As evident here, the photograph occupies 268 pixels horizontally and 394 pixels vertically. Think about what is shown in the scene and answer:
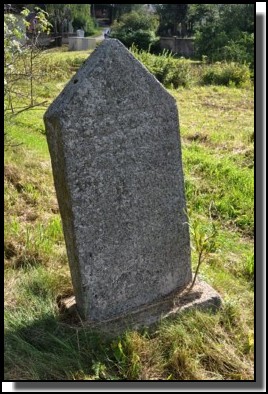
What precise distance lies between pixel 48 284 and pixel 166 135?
1.36 m

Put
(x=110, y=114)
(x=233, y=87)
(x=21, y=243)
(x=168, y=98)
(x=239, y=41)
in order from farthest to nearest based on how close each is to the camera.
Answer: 1. (x=239, y=41)
2. (x=233, y=87)
3. (x=21, y=243)
4. (x=168, y=98)
5. (x=110, y=114)

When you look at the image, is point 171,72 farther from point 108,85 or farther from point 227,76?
point 108,85

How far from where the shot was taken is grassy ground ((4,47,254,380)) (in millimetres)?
2445

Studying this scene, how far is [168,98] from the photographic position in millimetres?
2688

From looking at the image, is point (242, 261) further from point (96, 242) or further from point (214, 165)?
point (214, 165)

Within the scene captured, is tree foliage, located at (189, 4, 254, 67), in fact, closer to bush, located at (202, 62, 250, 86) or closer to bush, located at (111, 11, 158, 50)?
bush, located at (111, 11, 158, 50)

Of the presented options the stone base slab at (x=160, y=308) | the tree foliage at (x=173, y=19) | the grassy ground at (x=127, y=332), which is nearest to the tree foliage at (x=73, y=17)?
the tree foliage at (x=173, y=19)

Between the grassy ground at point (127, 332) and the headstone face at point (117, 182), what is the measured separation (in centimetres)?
30

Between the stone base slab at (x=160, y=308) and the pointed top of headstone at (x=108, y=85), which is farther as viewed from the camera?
the stone base slab at (x=160, y=308)

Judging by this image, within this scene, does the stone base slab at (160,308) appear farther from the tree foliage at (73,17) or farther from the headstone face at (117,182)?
the tree foliage at (73,17)

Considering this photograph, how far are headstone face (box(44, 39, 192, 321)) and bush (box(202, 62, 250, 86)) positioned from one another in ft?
50.2

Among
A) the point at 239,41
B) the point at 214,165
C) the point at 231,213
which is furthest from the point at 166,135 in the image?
the point at 239,41

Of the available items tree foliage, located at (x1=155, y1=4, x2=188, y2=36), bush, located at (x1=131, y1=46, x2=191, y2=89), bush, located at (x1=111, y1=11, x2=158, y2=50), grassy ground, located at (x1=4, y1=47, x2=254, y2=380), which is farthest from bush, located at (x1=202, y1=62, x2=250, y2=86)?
tree foliage, located at (x1=155, y1=4, x2=188, y2=36)

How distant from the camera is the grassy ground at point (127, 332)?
245 cm
